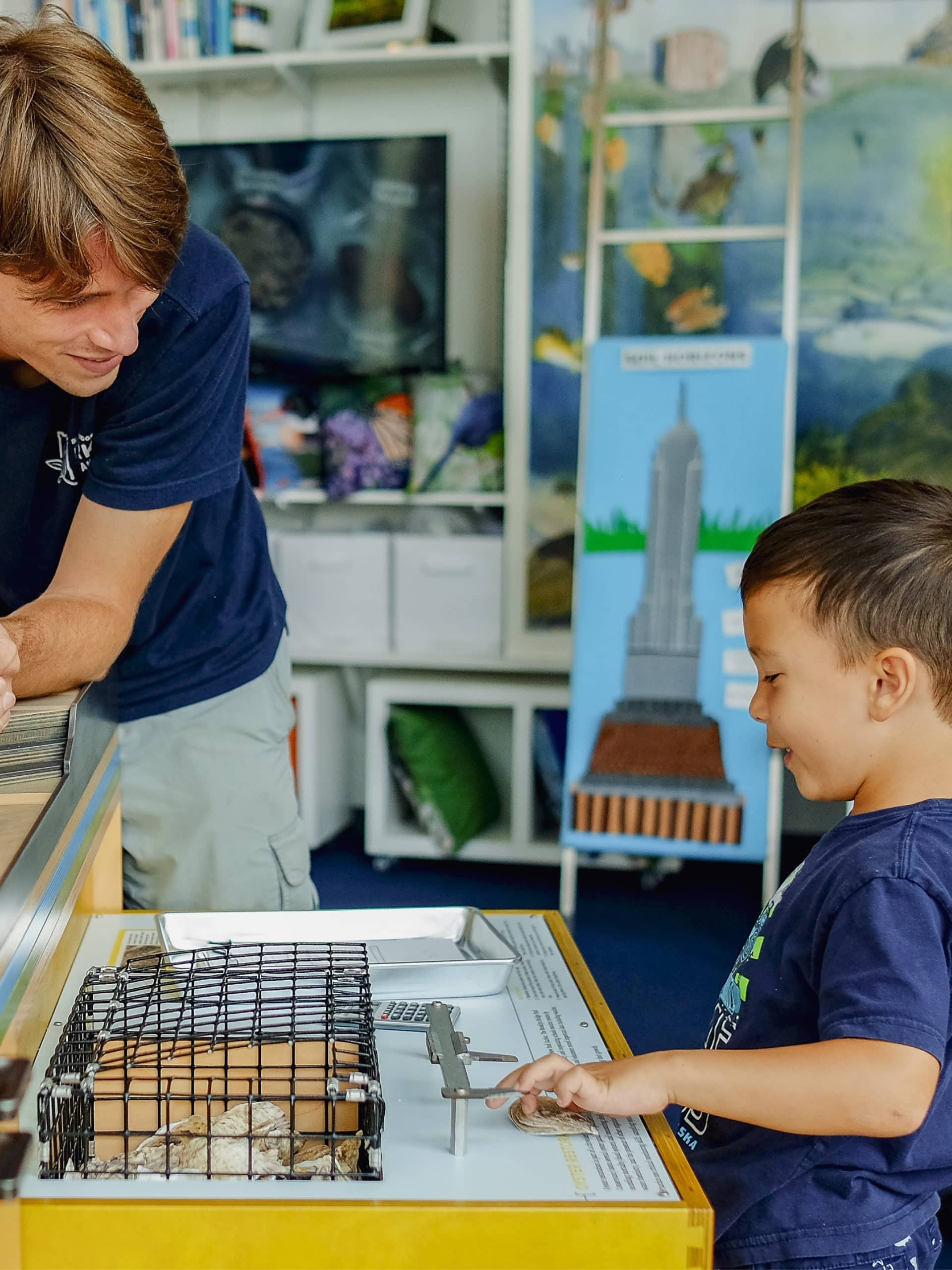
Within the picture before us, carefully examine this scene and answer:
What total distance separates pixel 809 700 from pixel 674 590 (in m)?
1.85

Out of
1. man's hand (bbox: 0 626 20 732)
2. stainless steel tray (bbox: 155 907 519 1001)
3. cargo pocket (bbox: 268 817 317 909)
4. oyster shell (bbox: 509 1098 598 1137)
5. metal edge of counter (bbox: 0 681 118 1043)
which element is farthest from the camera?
cargo pocket (bbox: 268 817 317 909)

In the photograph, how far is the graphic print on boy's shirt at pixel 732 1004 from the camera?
100cm

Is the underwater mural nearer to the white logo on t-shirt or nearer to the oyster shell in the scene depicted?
the white logo on t-shirt

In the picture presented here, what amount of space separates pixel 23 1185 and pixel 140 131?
0.75 metres

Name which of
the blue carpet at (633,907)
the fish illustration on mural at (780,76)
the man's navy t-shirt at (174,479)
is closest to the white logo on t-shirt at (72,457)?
the man's navy t-shirt at (174,479)

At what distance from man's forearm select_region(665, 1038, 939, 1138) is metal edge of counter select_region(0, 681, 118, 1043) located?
0.40 meters

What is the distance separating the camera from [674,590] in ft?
9.09

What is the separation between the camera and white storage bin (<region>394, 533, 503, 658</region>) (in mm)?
3301

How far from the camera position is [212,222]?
3.35 m

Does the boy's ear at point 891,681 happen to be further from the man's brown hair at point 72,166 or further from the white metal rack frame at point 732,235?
the white metal rack frame at point 732,235

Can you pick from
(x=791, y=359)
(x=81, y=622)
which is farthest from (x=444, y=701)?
(x=81, y=622)

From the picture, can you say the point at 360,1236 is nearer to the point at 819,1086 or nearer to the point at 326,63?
the point at 819,1086

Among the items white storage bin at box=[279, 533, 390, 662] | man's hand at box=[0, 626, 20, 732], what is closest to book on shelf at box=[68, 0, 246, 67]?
white storage bin at box=[279, 533, 390, 662]

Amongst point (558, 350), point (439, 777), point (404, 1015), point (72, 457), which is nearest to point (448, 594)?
point (439, 777)
